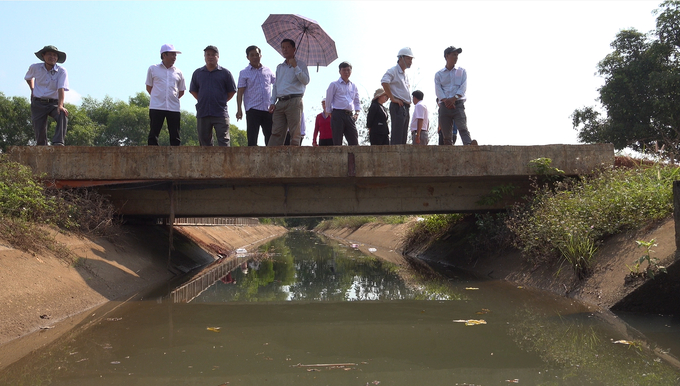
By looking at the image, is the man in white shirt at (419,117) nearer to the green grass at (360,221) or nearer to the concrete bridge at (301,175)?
the concrete bridge at (301,175)

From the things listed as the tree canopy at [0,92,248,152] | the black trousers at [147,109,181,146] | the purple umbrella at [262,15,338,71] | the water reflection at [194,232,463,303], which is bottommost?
the water reflection at [194,232,463,303]

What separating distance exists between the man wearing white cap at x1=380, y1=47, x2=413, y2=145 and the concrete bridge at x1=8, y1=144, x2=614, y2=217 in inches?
21.6

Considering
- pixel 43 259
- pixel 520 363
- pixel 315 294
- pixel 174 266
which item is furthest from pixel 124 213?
pixel 520 363

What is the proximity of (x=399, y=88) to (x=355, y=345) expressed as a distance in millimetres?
5565

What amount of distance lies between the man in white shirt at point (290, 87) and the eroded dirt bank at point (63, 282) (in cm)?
364

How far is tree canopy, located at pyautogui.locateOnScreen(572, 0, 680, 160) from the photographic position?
2248 centimetres

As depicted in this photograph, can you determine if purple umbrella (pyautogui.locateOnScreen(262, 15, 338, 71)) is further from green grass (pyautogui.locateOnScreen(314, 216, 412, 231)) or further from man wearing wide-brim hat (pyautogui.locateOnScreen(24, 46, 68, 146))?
green grass (pyautogui.locateOnScreen(314, 216, 412, 231))

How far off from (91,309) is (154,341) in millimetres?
2146

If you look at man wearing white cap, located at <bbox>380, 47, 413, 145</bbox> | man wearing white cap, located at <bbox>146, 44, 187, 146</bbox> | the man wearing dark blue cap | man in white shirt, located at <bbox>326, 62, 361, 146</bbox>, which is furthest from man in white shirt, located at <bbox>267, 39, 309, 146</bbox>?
man wearing white cap, located at <bbox>146, 44, 187, 146</bbox>

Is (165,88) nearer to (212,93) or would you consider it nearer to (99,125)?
(212,93)

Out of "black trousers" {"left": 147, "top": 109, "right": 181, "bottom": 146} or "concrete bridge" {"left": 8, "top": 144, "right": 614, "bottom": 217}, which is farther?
"black trousers" {"left": 147, "top": 109, "right": 181, "bottom": 146}

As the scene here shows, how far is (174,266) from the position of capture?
11641 millimetres

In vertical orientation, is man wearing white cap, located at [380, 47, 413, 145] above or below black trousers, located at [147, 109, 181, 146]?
above

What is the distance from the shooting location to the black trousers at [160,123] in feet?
30.2
